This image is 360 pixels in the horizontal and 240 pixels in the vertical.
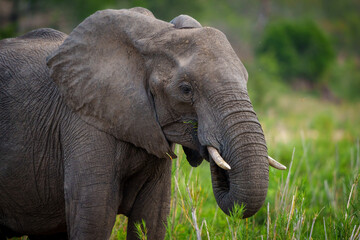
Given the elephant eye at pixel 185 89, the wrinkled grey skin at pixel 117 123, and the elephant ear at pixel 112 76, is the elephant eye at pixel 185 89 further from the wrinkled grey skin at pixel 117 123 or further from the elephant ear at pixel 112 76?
the elephant ear at pixel 112 76

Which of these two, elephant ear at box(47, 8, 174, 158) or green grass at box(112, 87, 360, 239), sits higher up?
elephant ear at box(47, 8, 174, 158)

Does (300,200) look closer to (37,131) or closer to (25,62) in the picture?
(37,131)

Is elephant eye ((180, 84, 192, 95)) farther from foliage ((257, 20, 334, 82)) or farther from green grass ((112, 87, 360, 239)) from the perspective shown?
foliage ((257, 20, 334, 82))

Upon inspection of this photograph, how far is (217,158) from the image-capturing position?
9.02ft

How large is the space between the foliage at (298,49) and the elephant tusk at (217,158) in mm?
19264

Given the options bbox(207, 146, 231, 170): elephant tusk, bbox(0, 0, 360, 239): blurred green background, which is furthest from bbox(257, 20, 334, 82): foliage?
bbox(207, 146, 231, 170): elephant tusk

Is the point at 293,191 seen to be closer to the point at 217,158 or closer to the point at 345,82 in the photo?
the point at 217,158

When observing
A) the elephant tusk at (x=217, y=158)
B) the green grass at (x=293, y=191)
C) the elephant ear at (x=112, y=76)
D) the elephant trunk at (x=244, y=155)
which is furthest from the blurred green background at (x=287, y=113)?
the elephant ear at (x=112, y=76)

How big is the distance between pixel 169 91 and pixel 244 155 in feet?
1.84

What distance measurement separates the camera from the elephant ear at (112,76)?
3086 mm

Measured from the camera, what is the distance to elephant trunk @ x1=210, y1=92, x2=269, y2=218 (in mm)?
2744

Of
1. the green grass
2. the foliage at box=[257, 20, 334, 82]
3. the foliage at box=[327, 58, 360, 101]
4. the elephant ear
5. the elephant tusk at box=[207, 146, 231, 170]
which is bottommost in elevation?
the foliage at box=[327, 58, 360, 101]

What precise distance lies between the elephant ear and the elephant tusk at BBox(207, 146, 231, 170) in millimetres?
369

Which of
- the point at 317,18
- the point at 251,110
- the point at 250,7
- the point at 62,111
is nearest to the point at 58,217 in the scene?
the point at 62,111
